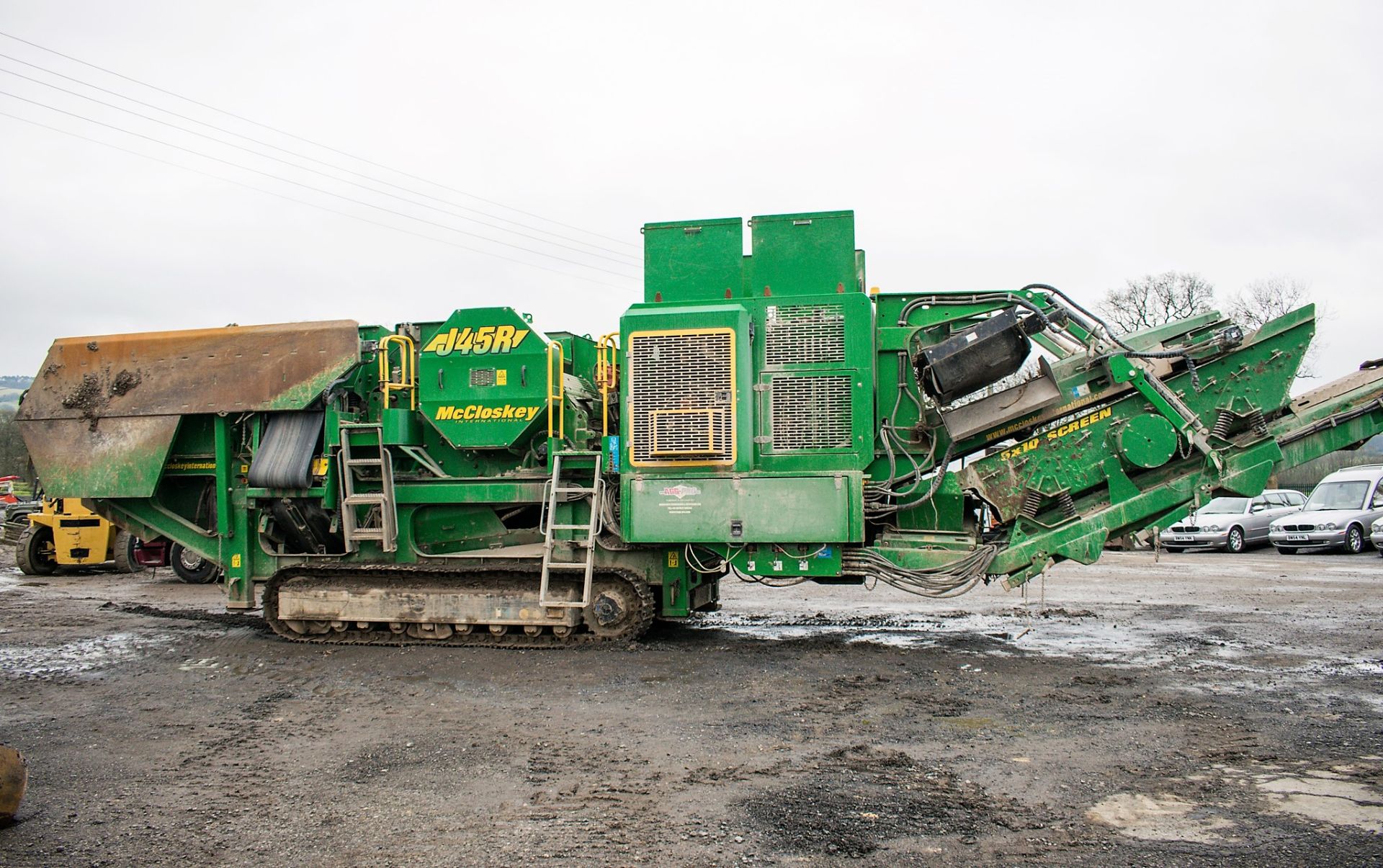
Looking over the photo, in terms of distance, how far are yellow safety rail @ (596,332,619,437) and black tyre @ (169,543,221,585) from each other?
916 cm

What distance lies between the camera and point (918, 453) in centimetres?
888

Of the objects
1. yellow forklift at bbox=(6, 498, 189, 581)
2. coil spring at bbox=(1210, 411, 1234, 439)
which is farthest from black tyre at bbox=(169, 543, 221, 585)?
coil spring at bbox=(1210, 411, 1234, 439)

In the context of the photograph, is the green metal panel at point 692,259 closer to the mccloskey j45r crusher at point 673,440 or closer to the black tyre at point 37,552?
the mccloskey j45r crusher at point 673,440

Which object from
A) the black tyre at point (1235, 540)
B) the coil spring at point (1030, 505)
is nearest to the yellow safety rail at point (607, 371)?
the coil spring at point (1030, 505)

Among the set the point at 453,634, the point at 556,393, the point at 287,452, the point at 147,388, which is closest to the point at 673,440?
the point at 556,393

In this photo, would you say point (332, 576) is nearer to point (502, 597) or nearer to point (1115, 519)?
point (502, 597)

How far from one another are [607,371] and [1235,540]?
1703 centimetres

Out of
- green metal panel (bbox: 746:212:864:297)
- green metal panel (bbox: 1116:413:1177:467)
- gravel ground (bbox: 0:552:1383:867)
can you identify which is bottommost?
gravel ground (bbox: 0:552:1383:867)

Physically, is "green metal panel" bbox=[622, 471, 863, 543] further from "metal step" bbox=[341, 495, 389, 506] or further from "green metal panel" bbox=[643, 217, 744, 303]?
"metal step" bbox=[341, 495, 389, 506]

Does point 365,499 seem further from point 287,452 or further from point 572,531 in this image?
point 572,531

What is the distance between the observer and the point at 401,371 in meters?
9.50

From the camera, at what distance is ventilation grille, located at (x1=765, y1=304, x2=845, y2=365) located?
8.62 metres

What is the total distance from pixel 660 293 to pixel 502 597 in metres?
3.01

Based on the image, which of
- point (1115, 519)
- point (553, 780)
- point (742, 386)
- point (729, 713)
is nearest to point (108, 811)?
point (553, 780)
